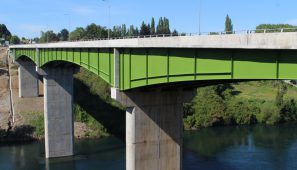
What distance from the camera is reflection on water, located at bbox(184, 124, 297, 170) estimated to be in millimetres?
45938

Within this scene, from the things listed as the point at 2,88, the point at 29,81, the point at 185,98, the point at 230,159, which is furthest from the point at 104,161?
the point at 2,88

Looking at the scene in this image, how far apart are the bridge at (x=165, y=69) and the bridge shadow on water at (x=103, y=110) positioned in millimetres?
18491

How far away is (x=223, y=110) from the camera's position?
7406 centimetres

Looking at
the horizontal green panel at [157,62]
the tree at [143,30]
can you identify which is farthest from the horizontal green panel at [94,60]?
the tree at [143,30]

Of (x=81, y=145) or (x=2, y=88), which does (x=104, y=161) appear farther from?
(x=2, y=88)

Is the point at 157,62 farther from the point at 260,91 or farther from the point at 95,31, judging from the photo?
the point at 95,31

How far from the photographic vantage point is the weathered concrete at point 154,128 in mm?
28438

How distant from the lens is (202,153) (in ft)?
172

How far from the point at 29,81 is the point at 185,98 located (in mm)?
49401

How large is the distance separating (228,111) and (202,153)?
2379 centimetres

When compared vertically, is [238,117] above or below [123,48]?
below

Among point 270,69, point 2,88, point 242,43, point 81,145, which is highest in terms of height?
point 242,43

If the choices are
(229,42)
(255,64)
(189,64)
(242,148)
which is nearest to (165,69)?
(189,64)

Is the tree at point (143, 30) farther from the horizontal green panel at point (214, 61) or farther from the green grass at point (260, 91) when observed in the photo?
the horizontal green panel at point (214, 61)
